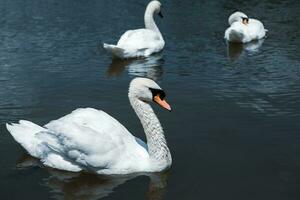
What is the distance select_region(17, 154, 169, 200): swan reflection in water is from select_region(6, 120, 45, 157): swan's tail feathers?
10.4 inches

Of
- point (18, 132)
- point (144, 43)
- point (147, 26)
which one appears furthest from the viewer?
point (147, 26)

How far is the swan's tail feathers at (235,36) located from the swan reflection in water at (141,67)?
2412 mm

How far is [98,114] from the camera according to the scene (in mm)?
7734

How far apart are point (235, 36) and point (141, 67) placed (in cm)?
365

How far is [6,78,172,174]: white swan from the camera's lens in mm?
7160

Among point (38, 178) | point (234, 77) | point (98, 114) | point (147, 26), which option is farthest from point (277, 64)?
point (38, 178)

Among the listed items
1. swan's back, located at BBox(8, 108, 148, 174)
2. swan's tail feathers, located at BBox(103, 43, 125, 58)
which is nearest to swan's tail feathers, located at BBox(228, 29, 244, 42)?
swan's tail feathers, located at BBox(103, 43, 125, 58)

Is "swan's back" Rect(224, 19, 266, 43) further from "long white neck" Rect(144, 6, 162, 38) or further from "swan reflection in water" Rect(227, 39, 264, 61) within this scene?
"long white neck" Rect(144, 6, 162, 38)

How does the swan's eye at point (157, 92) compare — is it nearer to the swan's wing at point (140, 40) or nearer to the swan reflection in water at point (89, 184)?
the swan reflection in water at point (89, 184)

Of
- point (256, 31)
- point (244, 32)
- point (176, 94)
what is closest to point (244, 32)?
point (244, 32)

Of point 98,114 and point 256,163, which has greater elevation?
point 98,114

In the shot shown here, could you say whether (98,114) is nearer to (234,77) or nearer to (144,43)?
(234,77)

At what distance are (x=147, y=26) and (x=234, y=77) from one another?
15.0 ft

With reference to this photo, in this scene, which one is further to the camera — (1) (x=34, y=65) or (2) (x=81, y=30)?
(2) (x=81, y=30)
